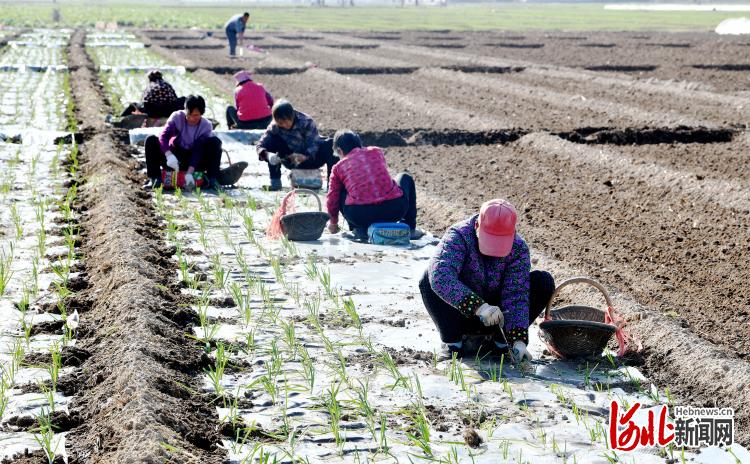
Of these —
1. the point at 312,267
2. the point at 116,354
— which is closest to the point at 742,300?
the point at 312,267

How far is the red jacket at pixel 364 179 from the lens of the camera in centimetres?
798

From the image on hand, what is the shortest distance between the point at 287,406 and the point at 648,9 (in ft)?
282

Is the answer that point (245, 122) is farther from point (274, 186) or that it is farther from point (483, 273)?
point (483, 273)

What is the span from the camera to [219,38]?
130 feet

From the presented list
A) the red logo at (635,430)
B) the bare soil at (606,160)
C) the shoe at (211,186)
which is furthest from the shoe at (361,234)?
the red logo at (635,430)

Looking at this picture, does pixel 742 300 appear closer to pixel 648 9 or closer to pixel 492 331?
pixel 492 331

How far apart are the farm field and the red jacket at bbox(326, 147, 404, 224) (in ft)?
1.37

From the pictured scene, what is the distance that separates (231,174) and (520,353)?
5.41m

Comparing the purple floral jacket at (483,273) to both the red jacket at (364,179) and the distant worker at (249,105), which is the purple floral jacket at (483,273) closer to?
the red jacket at (364,179)

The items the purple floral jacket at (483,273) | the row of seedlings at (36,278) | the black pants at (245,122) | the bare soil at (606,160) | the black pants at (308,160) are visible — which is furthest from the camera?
the black pants at (245,122)

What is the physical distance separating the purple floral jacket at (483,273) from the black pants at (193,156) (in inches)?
194

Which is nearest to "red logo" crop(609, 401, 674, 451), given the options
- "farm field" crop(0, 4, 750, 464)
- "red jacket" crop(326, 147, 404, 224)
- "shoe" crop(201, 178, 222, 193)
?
"farm field" crop(0, 4, 750, 464)

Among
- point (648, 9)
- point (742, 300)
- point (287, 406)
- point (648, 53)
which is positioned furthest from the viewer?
point (648, 9)

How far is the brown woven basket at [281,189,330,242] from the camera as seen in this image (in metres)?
8.12
